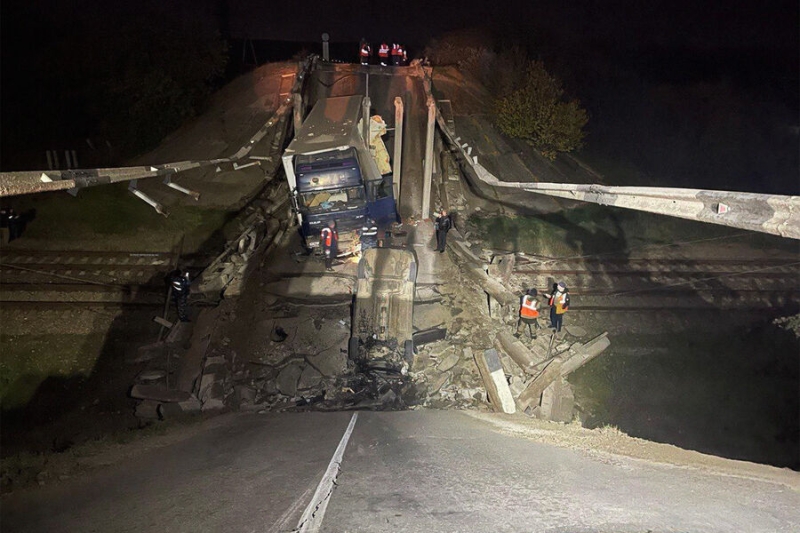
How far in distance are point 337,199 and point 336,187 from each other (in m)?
0.41

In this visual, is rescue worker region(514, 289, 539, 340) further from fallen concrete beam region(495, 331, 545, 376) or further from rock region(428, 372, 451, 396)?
rock region(428, 372, 451, 396)

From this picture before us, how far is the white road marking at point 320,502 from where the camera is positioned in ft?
12.2

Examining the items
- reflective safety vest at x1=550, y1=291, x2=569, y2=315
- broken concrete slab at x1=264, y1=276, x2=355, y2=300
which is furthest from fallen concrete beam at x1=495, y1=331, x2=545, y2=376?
broken concrete slab at x1=264, y1=276, x2=355, y2=300

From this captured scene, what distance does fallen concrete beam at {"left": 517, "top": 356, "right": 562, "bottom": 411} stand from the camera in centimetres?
972

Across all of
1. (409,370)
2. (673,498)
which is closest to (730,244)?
(409,370)

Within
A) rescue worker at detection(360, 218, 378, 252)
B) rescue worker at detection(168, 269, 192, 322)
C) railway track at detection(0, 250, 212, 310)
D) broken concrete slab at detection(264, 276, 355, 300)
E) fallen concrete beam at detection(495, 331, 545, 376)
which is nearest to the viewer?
fallen concrete beam at detection(495, 331, 545, 376)

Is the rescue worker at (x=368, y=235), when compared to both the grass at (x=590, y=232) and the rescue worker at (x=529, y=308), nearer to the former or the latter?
the grass at (x=590, y=232)

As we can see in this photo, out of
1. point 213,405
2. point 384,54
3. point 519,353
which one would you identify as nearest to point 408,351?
point 519,353

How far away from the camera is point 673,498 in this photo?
4176mm

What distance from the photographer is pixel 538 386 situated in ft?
32.3

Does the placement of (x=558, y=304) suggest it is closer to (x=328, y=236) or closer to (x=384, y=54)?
(x=328, y=236)

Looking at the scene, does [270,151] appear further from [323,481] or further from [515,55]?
[323,481]

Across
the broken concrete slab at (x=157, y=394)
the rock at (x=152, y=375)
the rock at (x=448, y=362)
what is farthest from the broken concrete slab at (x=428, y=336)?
the rock at (x=152, y=375)

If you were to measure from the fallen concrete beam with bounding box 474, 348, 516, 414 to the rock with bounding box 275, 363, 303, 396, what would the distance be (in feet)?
12.3
